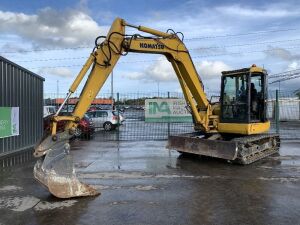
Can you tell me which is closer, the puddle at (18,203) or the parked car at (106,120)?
the puddle at (18,203)

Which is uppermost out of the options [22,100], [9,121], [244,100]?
[22,100]

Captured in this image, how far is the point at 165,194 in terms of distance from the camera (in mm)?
8742

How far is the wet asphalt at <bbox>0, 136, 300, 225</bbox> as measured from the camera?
7086mm

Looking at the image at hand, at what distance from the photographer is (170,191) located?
904cm

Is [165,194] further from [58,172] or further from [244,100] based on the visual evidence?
[244,100]

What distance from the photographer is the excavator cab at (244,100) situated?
44.1 ft

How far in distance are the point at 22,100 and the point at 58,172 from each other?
917 centimetres

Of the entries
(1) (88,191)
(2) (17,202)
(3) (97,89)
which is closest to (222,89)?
(3) (97,89)

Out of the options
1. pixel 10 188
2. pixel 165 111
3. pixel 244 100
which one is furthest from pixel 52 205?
pixel 165 111

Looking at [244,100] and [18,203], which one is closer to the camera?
[18,203]

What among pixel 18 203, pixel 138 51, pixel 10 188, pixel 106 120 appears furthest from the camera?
pixel 106 120

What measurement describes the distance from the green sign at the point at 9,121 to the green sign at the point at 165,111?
24.8ft

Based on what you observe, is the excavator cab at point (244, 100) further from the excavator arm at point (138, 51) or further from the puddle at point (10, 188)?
the puddle at point (10, 188)

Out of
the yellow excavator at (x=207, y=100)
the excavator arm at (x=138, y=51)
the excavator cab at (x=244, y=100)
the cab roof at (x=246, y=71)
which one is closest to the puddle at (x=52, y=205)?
the excavator arm at (x=138, y=51)
